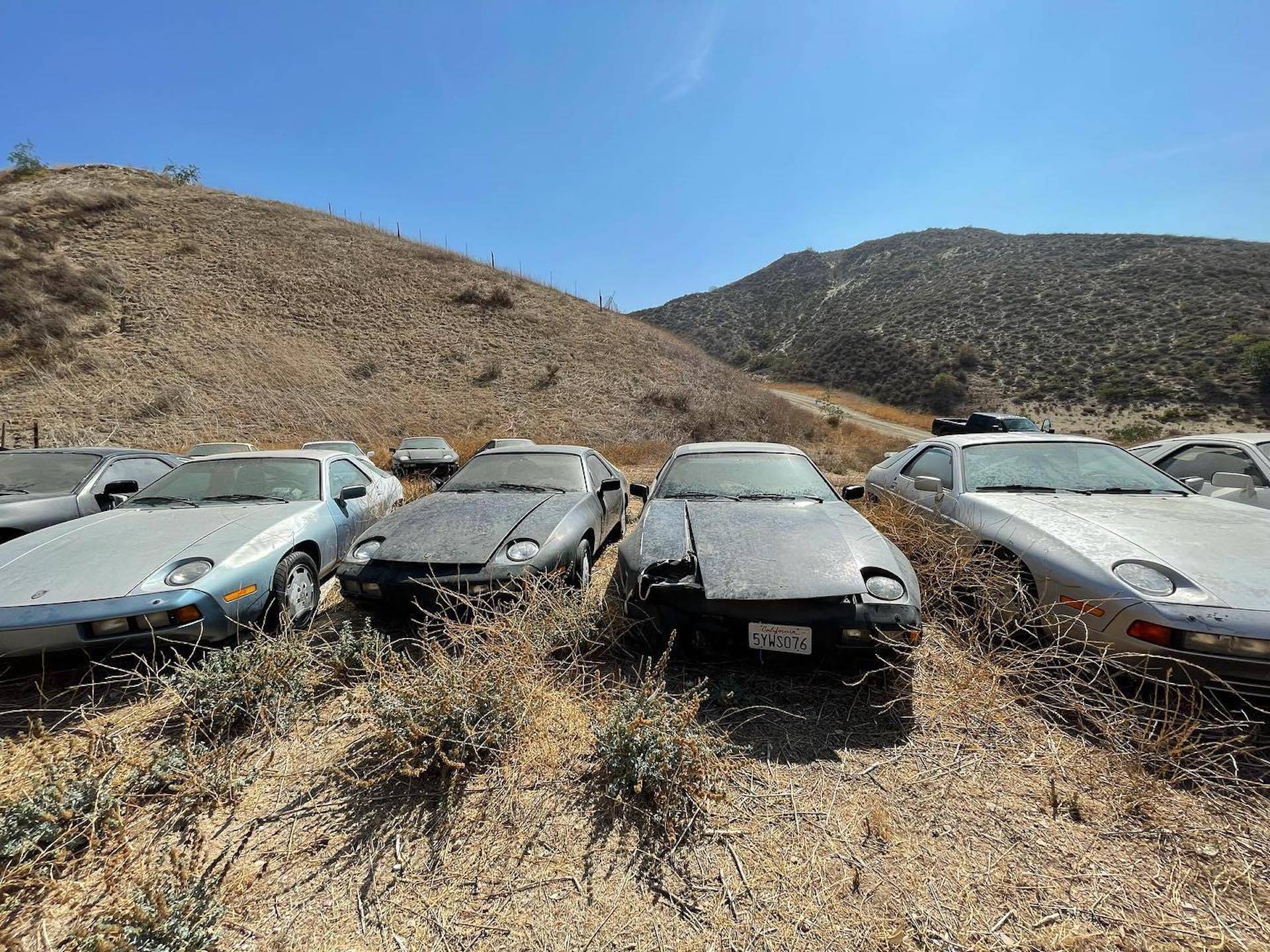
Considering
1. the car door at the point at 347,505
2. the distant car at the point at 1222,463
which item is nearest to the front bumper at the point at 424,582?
the car door at the point at 347,505

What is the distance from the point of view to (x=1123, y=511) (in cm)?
304

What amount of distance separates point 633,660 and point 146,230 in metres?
31.1

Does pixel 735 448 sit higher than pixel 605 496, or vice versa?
pixel 735 448

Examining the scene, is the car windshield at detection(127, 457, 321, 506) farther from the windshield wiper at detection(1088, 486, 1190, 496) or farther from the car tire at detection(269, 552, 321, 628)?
the windshield wiper at detection(1088, 486, 1190, 496)

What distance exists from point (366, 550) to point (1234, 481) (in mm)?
6580

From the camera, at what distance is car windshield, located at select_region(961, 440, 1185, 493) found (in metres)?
3.53

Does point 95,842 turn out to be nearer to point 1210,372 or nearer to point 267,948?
point 267,948

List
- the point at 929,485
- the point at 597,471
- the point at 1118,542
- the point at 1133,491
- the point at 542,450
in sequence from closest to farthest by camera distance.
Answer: the point at 1118,542 → the point at 1133,491 → the point at 929,485 → the point at 542,450 → the point at 597,471

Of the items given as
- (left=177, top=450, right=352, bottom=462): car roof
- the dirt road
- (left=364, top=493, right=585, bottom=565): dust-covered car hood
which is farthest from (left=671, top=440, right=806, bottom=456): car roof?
the dirt road

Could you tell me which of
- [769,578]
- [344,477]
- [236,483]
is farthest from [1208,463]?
[236,483]

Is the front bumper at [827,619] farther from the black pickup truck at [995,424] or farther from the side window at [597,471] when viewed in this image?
the black pickup truck at [995,424]

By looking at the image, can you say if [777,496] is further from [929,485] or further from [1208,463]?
[1208,463]

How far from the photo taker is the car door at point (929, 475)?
3.82m

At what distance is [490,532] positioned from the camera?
10.9ft
